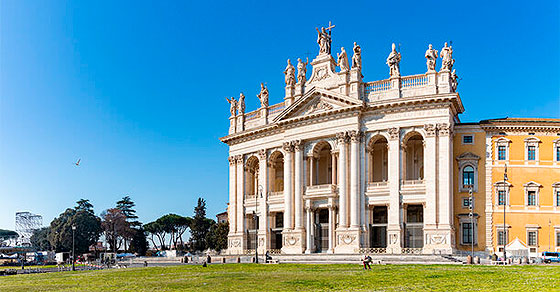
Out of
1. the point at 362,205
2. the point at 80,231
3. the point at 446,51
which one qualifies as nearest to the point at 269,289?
the point at 362,205

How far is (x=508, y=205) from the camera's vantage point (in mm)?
52156

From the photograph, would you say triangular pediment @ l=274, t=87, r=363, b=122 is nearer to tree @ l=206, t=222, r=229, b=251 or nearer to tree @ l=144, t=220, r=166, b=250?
tree @ l=206, t=222, r=229, b=251

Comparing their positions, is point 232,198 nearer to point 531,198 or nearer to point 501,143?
point 501,143

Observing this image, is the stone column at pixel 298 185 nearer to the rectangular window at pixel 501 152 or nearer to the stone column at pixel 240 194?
the stone column at pixel 240 194

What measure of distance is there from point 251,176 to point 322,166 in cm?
968

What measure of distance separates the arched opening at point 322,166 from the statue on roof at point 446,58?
13901 mm

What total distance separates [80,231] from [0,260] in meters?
13.7

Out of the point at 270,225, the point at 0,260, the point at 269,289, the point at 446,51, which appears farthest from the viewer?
the point at 0,260

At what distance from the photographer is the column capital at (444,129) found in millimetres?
50106

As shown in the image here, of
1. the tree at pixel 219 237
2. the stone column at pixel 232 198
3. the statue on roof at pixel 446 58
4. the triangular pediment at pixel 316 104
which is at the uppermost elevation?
the statue on roof at pixel 446 58

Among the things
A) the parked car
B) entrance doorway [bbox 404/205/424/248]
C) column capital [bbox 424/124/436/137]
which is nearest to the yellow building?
the parked car

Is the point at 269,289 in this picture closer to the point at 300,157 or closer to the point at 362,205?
the point at 362,205

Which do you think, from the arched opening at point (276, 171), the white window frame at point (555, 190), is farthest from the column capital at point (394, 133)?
the white window frame at point (555, 190)

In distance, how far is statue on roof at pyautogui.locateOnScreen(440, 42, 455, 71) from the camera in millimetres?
51312
